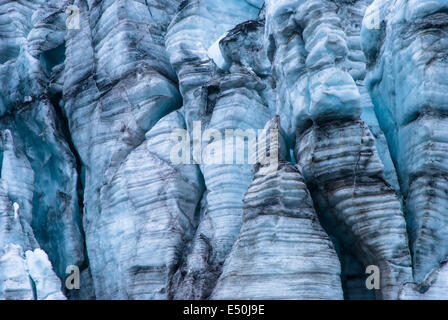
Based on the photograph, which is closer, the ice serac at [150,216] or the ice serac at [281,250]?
the ice serac at [281,250]

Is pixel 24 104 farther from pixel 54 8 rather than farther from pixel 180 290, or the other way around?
pixel 180 290

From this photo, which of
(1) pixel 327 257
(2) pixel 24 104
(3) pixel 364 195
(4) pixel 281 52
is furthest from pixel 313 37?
(2) pixel 24 104

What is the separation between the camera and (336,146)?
38.2 ft

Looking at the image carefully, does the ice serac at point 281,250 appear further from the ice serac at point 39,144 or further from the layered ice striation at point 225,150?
the ice serac at point 39,144

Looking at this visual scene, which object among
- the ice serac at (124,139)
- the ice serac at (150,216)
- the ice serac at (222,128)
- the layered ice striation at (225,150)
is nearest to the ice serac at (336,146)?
the layered ice striation at (225,150)

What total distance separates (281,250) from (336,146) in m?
1.95

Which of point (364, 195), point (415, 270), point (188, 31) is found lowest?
point (415, 270)

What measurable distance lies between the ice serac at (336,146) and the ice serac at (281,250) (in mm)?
543

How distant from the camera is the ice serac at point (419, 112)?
11.4m

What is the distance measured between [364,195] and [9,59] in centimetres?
1093

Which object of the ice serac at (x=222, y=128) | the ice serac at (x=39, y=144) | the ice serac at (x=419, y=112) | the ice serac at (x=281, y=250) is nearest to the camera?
the ice serac at (x=281, y=250)

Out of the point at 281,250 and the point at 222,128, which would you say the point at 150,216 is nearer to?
the point at 222,128

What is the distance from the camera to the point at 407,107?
1229 cm

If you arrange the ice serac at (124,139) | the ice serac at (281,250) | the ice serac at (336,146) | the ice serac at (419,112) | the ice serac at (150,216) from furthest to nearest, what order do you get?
→ the ice serac at (124,139), the ice serac at (150,216), the ice serac at (419,112), the ice serac at (336,146), the ice serac at (281,250)
